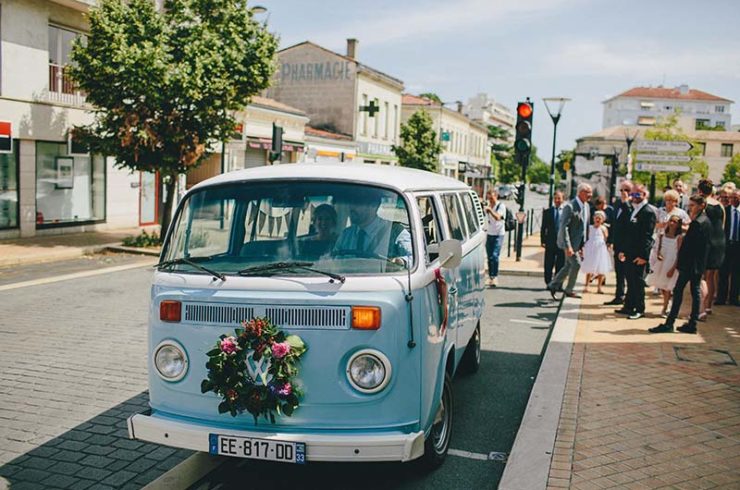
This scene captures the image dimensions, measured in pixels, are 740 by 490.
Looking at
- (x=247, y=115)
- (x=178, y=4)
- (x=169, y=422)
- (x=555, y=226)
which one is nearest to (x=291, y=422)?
(x=169, y=422)

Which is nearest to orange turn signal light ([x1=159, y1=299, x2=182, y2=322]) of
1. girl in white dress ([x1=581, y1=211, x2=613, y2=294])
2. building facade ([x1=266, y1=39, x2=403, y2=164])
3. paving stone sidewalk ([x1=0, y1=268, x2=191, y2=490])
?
paving stone sidewalk ([x1=0, y1=268, x2=191, y2=490])

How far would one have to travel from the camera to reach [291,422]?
401 centimetres

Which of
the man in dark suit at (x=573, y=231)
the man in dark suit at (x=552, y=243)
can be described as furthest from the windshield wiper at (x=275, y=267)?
the man in dark suit at (x=552, y=243)

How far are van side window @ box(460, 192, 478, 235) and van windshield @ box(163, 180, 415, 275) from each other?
231 cm

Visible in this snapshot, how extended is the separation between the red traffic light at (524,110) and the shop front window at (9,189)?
1364 cm

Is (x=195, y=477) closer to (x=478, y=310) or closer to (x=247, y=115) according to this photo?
(x=478, y=310)

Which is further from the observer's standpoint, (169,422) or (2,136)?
(2,136)

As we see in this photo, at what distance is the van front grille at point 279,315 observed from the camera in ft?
12.9

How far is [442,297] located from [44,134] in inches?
712

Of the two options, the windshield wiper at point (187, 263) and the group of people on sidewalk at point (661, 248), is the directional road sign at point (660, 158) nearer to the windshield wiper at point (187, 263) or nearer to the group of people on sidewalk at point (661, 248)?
the group of people on sidewalk at point (661, 248)

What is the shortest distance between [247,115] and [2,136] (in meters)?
15.2

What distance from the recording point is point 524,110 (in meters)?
14.5

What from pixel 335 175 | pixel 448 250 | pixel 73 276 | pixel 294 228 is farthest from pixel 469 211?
pixel 73 276

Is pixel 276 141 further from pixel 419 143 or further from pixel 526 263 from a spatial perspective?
pixel 419 143
